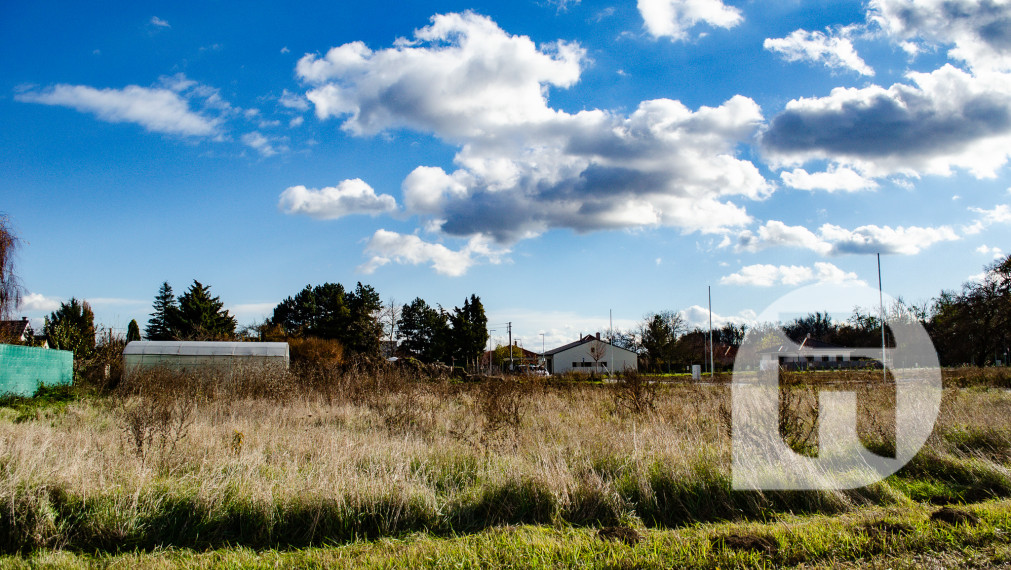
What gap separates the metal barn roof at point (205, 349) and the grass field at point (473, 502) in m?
19.7

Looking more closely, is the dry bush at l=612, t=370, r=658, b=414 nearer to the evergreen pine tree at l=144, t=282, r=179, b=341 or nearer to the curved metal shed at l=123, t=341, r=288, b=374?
the curved metal shed at l=123, t=341, r=288, b=374

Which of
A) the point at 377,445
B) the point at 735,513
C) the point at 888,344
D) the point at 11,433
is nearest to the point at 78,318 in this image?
the point at 11,433

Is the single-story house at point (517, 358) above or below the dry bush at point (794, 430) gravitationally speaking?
below

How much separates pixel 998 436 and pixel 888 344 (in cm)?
4753

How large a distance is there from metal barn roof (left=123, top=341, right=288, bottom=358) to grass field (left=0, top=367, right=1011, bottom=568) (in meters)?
19.7

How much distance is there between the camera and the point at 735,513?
5.46m

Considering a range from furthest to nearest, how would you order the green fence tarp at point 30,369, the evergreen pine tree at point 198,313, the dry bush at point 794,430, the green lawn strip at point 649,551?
1. the evergreen pine tree at point 198,313
2. the green fence tarp at point 30,369
3. the dry bush at point 794,430
4. the green lawn strip at point 649,551

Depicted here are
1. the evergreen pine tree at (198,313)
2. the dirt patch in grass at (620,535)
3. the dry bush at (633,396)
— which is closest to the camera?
the dirt patch in grass at (620,535)

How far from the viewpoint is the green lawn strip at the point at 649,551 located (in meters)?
4.14

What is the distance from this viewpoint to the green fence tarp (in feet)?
55.6

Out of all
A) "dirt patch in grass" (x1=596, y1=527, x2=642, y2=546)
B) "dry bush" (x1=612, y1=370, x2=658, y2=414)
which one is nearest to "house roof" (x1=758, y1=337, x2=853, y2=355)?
"dry bush" (x1=612, y1=370, x2=658, y2=414)

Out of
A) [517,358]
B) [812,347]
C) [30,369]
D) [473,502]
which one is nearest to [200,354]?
[30,369]

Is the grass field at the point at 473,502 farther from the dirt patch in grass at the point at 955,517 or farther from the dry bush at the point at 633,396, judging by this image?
Result: the dry bush at the point at 633,396
